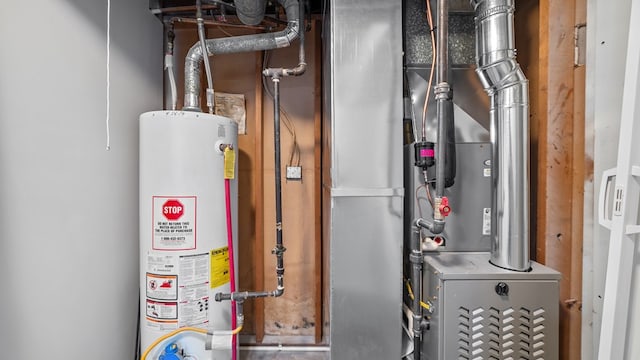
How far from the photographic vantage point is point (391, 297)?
1.07 meters

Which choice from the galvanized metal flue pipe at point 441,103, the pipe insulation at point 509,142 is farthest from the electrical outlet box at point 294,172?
A: the pipe insulation at point 509,142

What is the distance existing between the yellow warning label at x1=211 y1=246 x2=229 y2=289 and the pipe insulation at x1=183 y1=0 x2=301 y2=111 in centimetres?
78

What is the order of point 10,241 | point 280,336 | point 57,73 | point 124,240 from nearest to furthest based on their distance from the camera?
point 10,241 → point 57,73 → point 124,240 → point 280,336

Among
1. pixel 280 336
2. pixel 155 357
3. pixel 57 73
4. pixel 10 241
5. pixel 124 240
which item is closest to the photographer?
pixel 10 241

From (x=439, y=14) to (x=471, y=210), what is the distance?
2.66ft

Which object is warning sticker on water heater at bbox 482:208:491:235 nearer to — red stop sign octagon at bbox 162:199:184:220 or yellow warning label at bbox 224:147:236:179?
yellow warning label at bbox 224:147:236:179

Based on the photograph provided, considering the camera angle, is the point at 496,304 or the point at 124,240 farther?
the point at 124,240

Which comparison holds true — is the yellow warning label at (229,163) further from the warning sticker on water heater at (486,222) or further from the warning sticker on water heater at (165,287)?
the warning sticker on water heater at (486,222)

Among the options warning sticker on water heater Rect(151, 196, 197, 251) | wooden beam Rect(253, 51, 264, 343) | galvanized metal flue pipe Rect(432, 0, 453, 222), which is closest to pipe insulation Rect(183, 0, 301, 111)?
wooden beam Rect(253, 51, 264, 343)

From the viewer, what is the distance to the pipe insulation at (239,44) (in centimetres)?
140

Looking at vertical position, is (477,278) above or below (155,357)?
above

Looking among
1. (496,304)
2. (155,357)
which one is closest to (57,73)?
(155,357)

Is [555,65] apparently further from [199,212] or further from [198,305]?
[198,305]

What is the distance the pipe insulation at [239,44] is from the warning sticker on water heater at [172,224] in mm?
542
